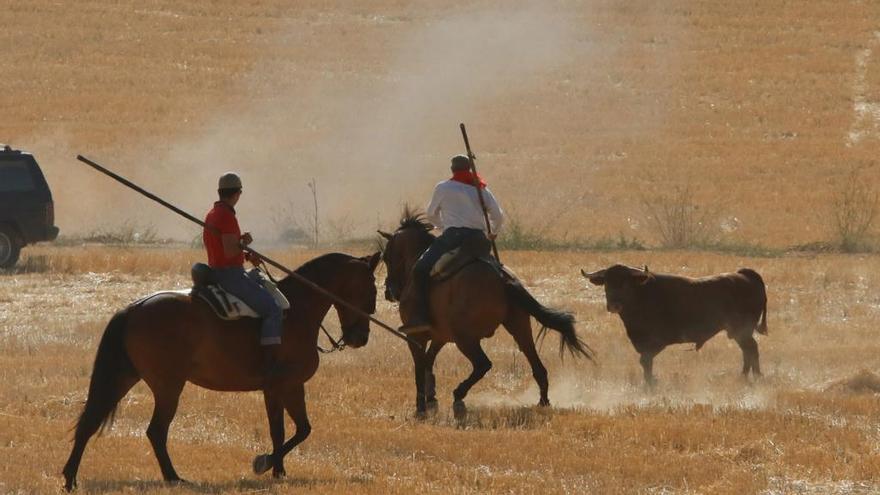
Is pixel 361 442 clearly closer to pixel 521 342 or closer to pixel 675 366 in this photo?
pixel 521 342

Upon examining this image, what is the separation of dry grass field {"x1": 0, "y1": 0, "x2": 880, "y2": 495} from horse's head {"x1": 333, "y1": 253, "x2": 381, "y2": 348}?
92cm

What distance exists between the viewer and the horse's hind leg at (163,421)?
36.5ft

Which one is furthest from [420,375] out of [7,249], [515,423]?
[7,249]

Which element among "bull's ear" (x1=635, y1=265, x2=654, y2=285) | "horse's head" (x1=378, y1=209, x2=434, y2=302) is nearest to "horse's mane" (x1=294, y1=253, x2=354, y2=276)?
"horse's head" (x1=378, y1=209, x2=434, y2=302)

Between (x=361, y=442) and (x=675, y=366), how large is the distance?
633cm

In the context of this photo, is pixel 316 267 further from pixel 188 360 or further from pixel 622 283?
pixel 622 283

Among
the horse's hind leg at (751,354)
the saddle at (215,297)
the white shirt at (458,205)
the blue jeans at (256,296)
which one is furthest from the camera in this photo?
the horse's hind leg at (751,354)

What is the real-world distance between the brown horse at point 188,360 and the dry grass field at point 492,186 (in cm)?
39

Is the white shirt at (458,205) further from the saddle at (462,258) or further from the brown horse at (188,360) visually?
the brown horse at (188,360)

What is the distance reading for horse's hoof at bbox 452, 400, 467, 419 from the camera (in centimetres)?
1463

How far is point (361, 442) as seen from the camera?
42.6 ft

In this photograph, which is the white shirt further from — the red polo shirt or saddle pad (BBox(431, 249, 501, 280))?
the red polo shirt

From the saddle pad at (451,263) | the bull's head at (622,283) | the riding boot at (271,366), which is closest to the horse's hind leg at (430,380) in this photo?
the saddle pad at (451,263)

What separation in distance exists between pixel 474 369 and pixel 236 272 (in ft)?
13.6
